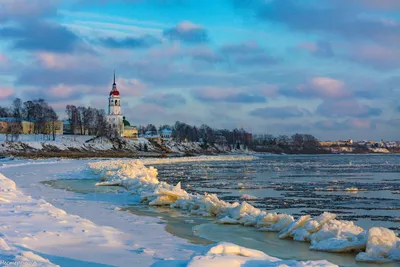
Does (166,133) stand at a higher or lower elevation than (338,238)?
higher

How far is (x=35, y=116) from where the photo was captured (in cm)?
11019

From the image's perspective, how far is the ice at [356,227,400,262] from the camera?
8.17 meters

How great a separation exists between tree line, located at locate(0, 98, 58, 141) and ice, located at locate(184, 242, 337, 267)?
328 feet

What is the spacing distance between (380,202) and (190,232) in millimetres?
8650

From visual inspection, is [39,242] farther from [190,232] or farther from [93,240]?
[190,232]

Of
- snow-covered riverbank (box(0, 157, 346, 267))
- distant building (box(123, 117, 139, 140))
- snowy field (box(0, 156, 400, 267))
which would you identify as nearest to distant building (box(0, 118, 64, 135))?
distant building (box(123, 117, 139, 140))

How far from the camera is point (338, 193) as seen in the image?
19828 mm

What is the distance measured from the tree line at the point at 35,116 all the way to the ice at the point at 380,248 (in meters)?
99.3

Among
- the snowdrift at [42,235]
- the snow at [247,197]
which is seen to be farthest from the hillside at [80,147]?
the snowdrift at [42,235]

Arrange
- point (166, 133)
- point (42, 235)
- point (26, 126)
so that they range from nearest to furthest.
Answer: point (42, 235) < point (26, 126) < point (166, 133)

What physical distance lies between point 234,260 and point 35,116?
364 feet

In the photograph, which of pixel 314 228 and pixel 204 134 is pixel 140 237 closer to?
pixel 314 228

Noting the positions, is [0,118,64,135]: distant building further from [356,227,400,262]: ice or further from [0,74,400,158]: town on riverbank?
[356,227,400,262]: ice

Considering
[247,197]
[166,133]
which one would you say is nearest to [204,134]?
[166,133]
